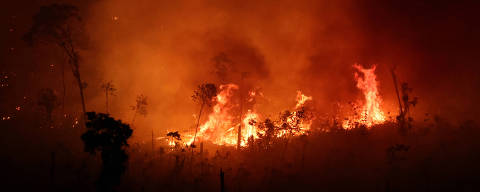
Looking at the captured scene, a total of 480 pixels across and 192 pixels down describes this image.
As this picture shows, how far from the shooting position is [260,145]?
955 inches

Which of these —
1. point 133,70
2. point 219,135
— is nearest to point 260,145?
point 219,135

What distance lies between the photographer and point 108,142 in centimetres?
1165

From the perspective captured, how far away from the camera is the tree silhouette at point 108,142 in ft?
38.1

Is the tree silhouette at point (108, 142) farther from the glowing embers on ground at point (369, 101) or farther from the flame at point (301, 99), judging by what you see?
the flame at point (301, 99)

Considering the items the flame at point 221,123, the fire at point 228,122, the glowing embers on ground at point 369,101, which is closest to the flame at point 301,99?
the fire at point 228,122

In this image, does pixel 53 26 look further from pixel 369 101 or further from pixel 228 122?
pixel 369 101

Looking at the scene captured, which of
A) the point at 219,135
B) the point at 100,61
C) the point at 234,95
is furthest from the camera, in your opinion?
the point at 100,61

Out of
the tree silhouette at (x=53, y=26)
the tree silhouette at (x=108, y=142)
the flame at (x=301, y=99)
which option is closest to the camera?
A: the tree silhouette at (x=108, y=142)

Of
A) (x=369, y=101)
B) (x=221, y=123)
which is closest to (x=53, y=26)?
(x=221, y=123)

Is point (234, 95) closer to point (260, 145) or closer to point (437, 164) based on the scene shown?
point (260, 145)

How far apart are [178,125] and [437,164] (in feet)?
116

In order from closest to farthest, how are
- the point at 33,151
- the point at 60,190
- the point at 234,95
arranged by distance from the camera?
1. the point at 60,190
2. the point at 33,151
3. the point at 234,95

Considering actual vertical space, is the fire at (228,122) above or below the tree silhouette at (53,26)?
below

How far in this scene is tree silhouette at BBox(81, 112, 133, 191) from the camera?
11.6 metres
